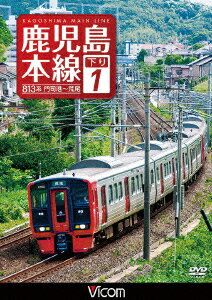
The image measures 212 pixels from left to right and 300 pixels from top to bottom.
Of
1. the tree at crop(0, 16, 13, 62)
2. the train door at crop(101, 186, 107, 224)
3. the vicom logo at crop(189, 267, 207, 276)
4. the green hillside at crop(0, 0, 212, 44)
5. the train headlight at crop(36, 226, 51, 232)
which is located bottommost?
the vicom logo at crop(189, 267, 207, 276)

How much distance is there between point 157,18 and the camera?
14888 centimetres

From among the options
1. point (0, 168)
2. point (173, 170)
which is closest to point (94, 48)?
point (173, 170)

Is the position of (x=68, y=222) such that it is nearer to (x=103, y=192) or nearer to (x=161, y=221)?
(x=103, y=192)

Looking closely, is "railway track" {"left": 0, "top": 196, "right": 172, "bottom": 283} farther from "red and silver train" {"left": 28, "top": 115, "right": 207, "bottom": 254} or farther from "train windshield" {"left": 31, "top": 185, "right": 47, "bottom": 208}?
"train windshield" {"left": 31, "top": 185, "right": 47, "bottom": 208}

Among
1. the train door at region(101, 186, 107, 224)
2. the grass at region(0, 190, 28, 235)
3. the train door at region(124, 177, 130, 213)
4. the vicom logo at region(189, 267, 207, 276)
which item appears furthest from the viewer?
the grass at region(0, 190, 28, 235)

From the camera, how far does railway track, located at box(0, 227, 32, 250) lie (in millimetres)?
16552

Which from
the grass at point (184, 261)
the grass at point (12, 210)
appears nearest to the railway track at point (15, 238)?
the grass at point (12, 210)

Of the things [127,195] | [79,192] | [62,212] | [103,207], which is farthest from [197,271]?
[127,195]

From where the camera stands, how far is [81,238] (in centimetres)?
1496

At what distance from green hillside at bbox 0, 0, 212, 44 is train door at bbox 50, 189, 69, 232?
104 meters

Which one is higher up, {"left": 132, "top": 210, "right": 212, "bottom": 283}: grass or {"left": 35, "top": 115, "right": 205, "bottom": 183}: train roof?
{"left": 35, "top": 115, "right": 205, "bottom": 183}: train roof

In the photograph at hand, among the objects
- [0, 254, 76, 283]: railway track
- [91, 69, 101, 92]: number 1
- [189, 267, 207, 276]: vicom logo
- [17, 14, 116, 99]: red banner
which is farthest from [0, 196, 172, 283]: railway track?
[91, 69, 101, 92]: number 1

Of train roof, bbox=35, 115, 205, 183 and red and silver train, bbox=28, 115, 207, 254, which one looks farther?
train roof, bbox=35, 115, 205, 183
